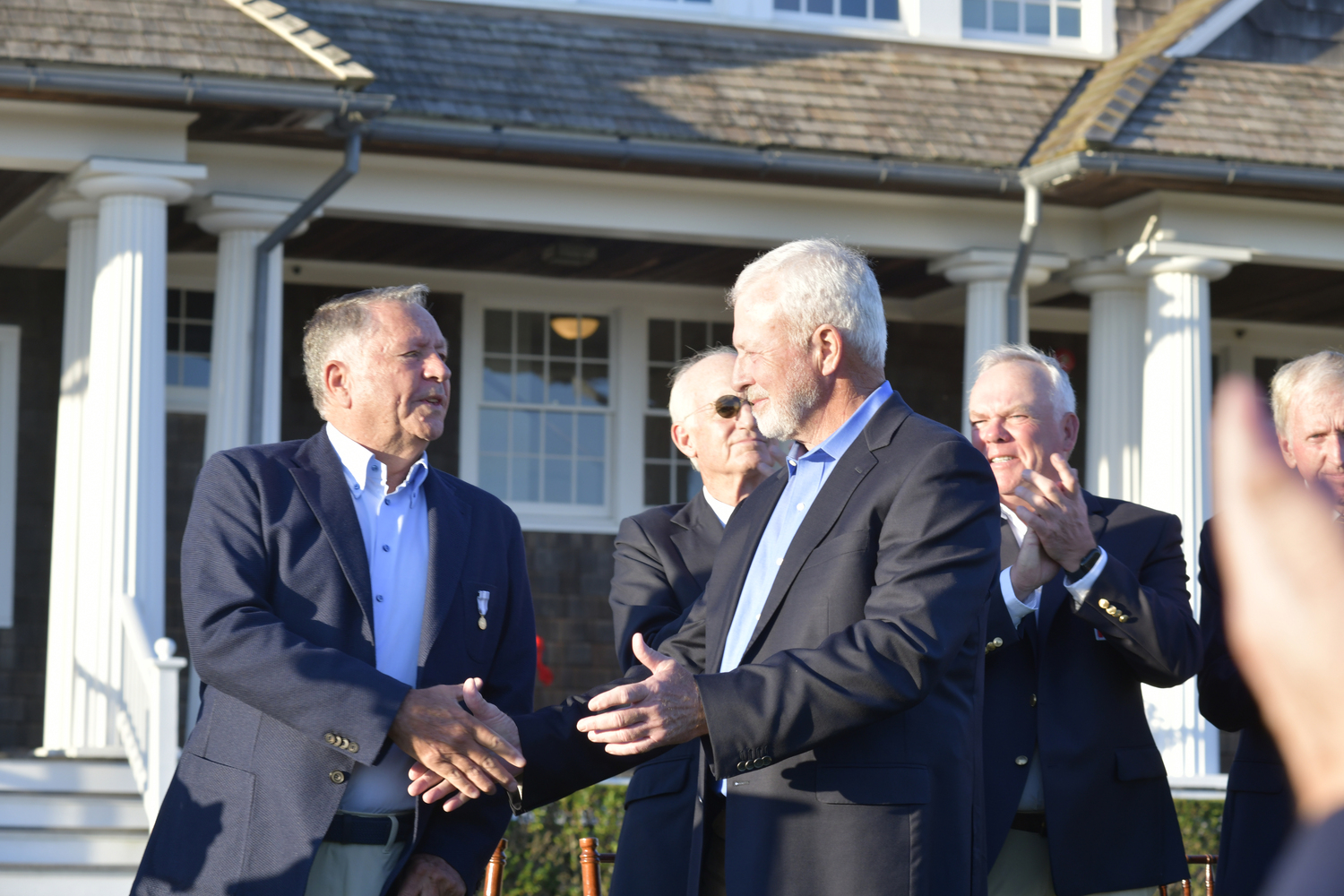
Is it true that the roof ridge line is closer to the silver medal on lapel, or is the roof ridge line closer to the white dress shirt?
the white dress shirt

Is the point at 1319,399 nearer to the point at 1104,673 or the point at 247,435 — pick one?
the point at 1104,673

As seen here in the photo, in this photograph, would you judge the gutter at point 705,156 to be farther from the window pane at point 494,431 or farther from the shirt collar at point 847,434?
the shirt collar at point 847,434

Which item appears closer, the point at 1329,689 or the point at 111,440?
the point at 1329,689

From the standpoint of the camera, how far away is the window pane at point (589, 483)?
12.4 m

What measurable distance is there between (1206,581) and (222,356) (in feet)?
22.9

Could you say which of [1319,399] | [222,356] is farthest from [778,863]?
[222,356]

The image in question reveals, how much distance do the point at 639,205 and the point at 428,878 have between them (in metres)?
7.40

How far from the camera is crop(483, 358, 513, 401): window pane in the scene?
12.3 m

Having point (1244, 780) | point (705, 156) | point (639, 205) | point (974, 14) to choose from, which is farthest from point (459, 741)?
point (974, 14)

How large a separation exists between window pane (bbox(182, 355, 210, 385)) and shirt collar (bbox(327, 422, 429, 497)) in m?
8.21

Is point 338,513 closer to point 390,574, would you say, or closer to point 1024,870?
point 390,574

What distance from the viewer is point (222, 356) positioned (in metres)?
9.75

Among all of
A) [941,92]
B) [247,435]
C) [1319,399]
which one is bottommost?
[1319,399]

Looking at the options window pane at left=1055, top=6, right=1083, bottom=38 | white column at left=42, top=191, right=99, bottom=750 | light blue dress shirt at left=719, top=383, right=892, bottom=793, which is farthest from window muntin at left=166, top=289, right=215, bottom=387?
light blue dress shirt at left=719, top=383, right=892, bottom=793
